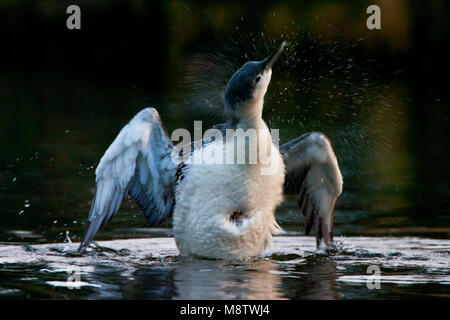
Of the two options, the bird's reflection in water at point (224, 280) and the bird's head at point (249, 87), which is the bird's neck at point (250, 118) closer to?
the bird's head at point (249, 87)

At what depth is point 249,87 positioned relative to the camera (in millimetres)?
7652

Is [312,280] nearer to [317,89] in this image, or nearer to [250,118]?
[250,118]

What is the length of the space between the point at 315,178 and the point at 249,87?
1478mm

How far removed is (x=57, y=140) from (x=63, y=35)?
1182 cm

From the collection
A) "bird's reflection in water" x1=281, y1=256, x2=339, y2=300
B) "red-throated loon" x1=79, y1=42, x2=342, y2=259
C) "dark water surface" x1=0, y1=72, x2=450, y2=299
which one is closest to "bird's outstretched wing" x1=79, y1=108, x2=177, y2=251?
"red-throated loon" x1=79, y1=42, x2=342, y2=259

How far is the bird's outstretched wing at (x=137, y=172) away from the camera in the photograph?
25.9 feet

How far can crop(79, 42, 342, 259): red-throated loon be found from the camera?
7.71m

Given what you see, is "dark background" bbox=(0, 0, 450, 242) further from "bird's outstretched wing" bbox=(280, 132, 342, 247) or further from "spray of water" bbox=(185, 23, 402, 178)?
"bird's outstretched wing" bbox=(280, 132, 342, 247)

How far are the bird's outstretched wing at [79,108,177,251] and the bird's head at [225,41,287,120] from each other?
2.31 ft

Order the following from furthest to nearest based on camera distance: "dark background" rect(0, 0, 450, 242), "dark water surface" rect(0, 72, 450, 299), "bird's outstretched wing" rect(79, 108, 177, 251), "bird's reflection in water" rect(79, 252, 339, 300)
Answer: "dark background" rect(0, 0, 450, 242) < "bird's outstretched wing" rect(79, 108, 177, 251) < "dark water surface" rect(0, 72, 450, 299) < "bird's reflection in water" rect(79, 252, 339, 300)

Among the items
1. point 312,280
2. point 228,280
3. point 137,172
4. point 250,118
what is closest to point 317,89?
point 137,172

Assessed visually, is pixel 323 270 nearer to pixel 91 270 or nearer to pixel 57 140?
pixel 91 270

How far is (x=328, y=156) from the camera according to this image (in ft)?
27.7
